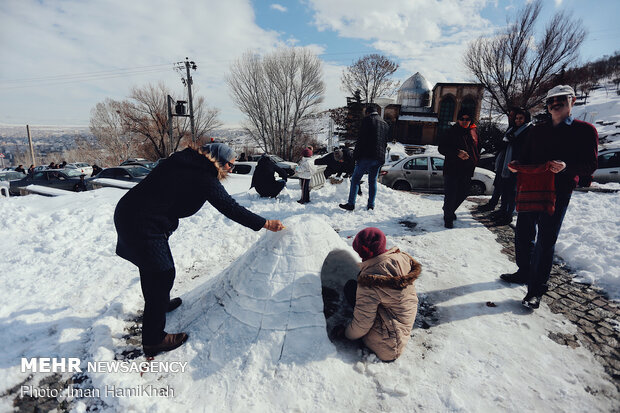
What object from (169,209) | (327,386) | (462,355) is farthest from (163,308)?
(462,355)

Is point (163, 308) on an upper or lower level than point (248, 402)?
upper

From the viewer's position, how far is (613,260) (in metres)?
3.83

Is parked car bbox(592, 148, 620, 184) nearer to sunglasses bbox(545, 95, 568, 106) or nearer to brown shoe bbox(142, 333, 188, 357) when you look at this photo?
sunglasses bbox(545, 95, 568, 106)

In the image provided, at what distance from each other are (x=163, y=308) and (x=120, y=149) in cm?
3823

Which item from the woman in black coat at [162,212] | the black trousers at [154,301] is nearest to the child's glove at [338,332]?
the woman in black coat at [162,212]

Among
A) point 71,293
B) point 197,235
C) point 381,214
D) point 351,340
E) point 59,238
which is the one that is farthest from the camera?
point 381,214

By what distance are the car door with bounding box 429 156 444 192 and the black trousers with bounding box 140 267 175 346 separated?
28.1 feet

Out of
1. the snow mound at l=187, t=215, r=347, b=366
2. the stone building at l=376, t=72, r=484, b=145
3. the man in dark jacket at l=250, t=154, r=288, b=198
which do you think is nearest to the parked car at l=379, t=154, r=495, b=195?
the man in dark jacket at l=250, t=154, r=288, b=198

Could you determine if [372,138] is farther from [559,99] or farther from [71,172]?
[71,172]

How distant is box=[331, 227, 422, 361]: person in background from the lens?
7.28ft

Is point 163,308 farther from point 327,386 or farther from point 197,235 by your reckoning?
point 197,235

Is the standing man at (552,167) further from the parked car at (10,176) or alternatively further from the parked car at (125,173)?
the parked car at (10,176)

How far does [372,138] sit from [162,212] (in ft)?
14.3

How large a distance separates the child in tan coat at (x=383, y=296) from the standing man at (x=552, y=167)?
1.54 m
